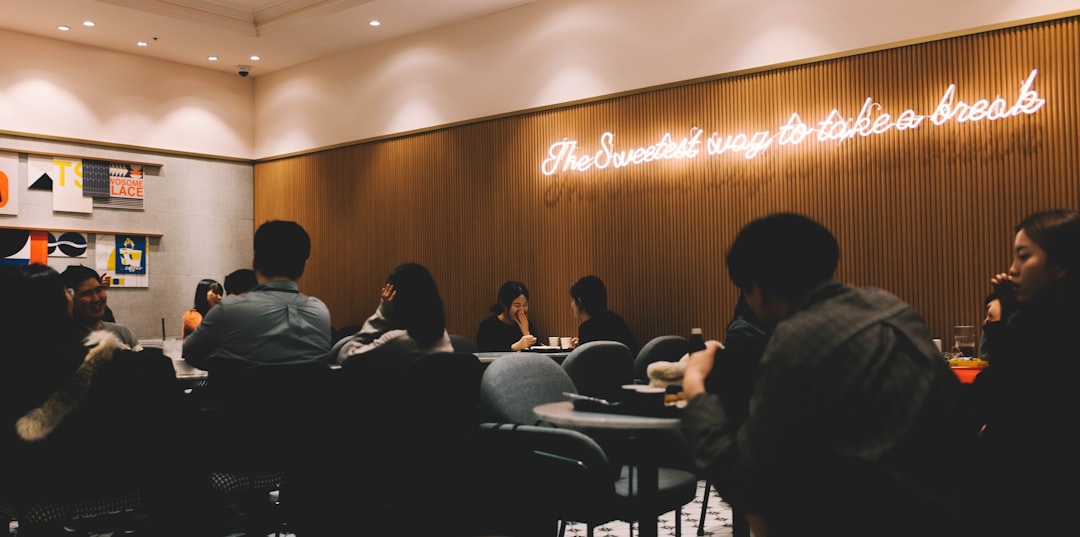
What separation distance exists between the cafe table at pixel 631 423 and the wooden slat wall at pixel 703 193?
3.85 meters

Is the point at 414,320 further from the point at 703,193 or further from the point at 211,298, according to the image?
the point at 211,298

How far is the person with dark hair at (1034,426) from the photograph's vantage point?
2127 mm

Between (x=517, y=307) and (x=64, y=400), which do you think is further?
(x=517, y=307)

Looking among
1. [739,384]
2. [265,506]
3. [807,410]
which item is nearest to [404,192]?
[265,506]

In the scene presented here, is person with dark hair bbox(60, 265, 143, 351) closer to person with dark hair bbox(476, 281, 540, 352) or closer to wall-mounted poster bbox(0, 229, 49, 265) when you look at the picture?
person with dark hair bbox(476, 281, 540, 352)

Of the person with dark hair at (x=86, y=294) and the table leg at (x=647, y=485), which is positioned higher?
the person with dark hair at (x=86, y=294)

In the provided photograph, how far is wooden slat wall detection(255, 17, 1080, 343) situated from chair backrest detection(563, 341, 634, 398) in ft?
7.84

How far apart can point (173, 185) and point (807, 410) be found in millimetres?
9519

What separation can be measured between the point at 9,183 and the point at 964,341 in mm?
9089

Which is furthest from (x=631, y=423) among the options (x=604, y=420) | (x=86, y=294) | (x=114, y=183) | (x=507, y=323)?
(x=114, y=183)

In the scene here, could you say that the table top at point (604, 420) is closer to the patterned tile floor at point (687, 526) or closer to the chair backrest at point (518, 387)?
the chair backrest at point (518, 387)

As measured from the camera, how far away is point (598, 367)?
4.41 meters

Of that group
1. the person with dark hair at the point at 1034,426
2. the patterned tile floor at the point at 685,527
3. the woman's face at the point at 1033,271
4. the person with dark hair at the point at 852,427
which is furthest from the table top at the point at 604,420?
the patterned tile floor at the point at 685,527

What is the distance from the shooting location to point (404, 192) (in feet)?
29.6
